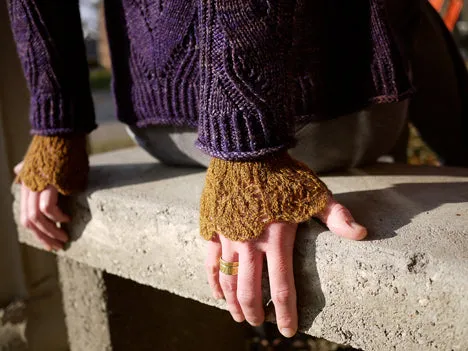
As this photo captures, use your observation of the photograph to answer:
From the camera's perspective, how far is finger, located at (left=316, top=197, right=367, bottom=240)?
73cm

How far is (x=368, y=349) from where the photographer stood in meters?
0.76

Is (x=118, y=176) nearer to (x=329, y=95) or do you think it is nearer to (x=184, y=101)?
(x=184, y=101)

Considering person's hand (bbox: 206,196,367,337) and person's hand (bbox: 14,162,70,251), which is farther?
person's hand (bbox: 14,162,70,251)

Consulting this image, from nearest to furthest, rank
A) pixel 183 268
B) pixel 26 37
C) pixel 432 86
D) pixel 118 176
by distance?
1. pixel 183 268
2. pixel 26 37
3. pixel 118 176
4. pixel 432 86

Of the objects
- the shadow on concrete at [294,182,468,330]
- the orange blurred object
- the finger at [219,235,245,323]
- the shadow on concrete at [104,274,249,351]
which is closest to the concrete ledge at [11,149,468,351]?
the shadow on concrete at [294,182,468,330]

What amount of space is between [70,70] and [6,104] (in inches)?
17.4

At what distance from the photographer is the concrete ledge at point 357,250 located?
2.22 ft

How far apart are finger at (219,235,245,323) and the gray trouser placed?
34 centimetres

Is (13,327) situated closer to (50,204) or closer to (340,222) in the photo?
(50,204)

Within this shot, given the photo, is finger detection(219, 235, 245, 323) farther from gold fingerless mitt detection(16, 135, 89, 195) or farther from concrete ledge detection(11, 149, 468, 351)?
gold fingerless mitt detection(16, 135, 89, 195)

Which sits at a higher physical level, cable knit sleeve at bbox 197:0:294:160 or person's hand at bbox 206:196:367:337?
cable knit sleeve at bbox 197:0:294:160

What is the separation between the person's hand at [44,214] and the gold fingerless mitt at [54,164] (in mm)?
24

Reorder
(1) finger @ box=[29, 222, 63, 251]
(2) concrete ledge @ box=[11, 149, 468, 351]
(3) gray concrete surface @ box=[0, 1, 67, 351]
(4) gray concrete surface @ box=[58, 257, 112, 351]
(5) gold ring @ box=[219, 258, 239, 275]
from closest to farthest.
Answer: (2) concrete ledge @ box=[11, 149, 468, 351]
(5) gold ring @ box=[219, 258, 239, 275]
(1) finger @ box=[29, 222, 63, 251]
(4) gray concrete surface @ box=[58, 257, 112, 351]
(3) gray concrete surface @ box=[0, 1, 67, 351]

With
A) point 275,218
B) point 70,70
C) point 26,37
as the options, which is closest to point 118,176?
point 70,70
